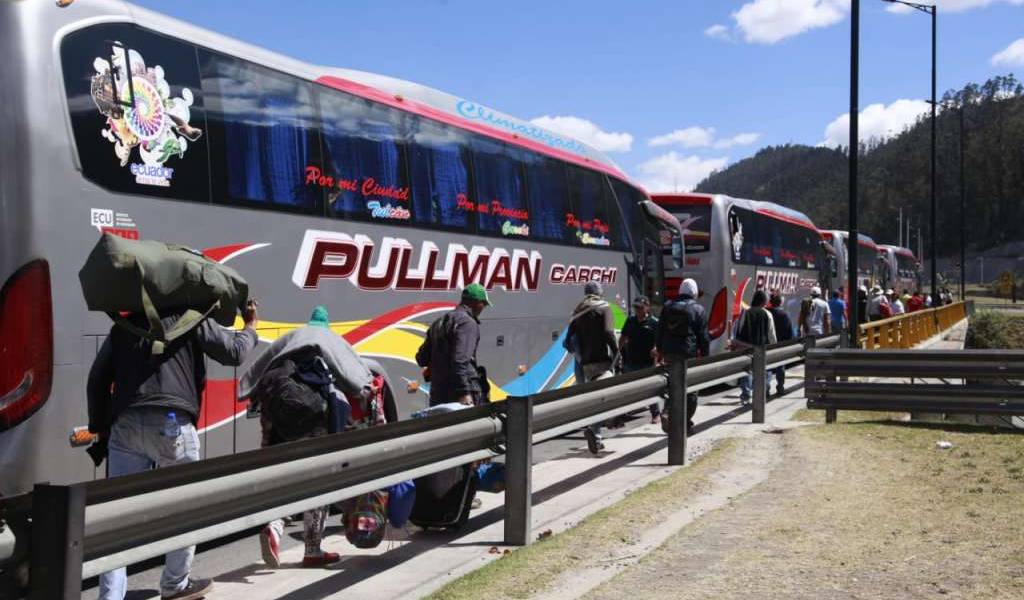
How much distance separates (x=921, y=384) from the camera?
12.3 metres

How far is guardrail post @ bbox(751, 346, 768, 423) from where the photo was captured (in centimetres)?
1302

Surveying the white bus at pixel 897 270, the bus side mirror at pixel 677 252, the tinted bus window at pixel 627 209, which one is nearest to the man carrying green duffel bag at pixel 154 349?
the tinted bus window at pixel 627 209

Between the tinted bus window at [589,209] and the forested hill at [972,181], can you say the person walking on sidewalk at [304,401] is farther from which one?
the forested hill at [972,181]

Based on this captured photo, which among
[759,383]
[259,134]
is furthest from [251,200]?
[759,383]

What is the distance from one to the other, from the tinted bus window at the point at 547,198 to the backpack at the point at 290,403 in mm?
6943

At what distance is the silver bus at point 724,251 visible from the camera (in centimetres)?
2100

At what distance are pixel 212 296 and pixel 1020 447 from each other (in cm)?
829

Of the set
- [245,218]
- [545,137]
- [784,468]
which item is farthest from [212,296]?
[545,137]

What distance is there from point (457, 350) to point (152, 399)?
3864mm

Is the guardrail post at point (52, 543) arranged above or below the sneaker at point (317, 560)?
above

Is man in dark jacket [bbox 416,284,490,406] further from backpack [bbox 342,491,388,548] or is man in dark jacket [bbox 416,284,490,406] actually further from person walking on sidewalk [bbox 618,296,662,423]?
person walking on sidewalk [bbox 618,296,662,423]

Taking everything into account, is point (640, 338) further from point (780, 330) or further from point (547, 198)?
point (780, 330)

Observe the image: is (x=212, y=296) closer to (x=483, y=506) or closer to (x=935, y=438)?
(x=483, y=506)

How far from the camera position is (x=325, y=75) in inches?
380
